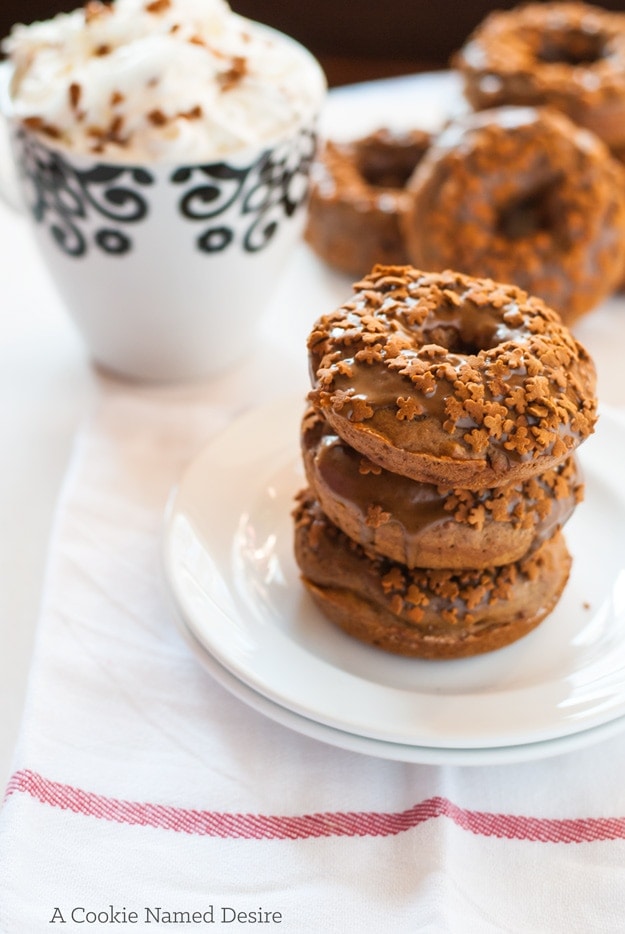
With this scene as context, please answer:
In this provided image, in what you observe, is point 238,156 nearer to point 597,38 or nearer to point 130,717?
point 130,717

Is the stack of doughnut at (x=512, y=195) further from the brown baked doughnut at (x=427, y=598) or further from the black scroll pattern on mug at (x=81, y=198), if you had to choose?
the brown baked doughnut at (x=427, y=598)

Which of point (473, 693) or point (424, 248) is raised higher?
point (424, 248)

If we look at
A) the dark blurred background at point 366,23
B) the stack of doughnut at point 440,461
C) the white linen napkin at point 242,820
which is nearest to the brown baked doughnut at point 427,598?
the stack of doughnut at point 440,461

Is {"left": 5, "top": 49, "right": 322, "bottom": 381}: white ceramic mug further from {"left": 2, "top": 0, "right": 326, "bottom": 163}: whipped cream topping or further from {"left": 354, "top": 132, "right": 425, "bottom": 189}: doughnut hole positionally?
{"left": 354, "top": 132, "right": 425, "bottom": 189}: doughnut hole

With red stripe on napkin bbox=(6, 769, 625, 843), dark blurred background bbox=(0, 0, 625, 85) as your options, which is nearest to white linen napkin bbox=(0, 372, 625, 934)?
red stripe on napkin bbox=(6, 769, 625, 843)

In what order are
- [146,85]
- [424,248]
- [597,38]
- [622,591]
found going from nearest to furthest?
1. [622,591]
2. [146,85]
3. [424,248]
4. [597,38]

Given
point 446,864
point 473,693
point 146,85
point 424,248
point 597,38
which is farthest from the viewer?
point 597,38

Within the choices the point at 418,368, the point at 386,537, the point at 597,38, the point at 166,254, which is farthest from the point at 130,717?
the point at 597,38
